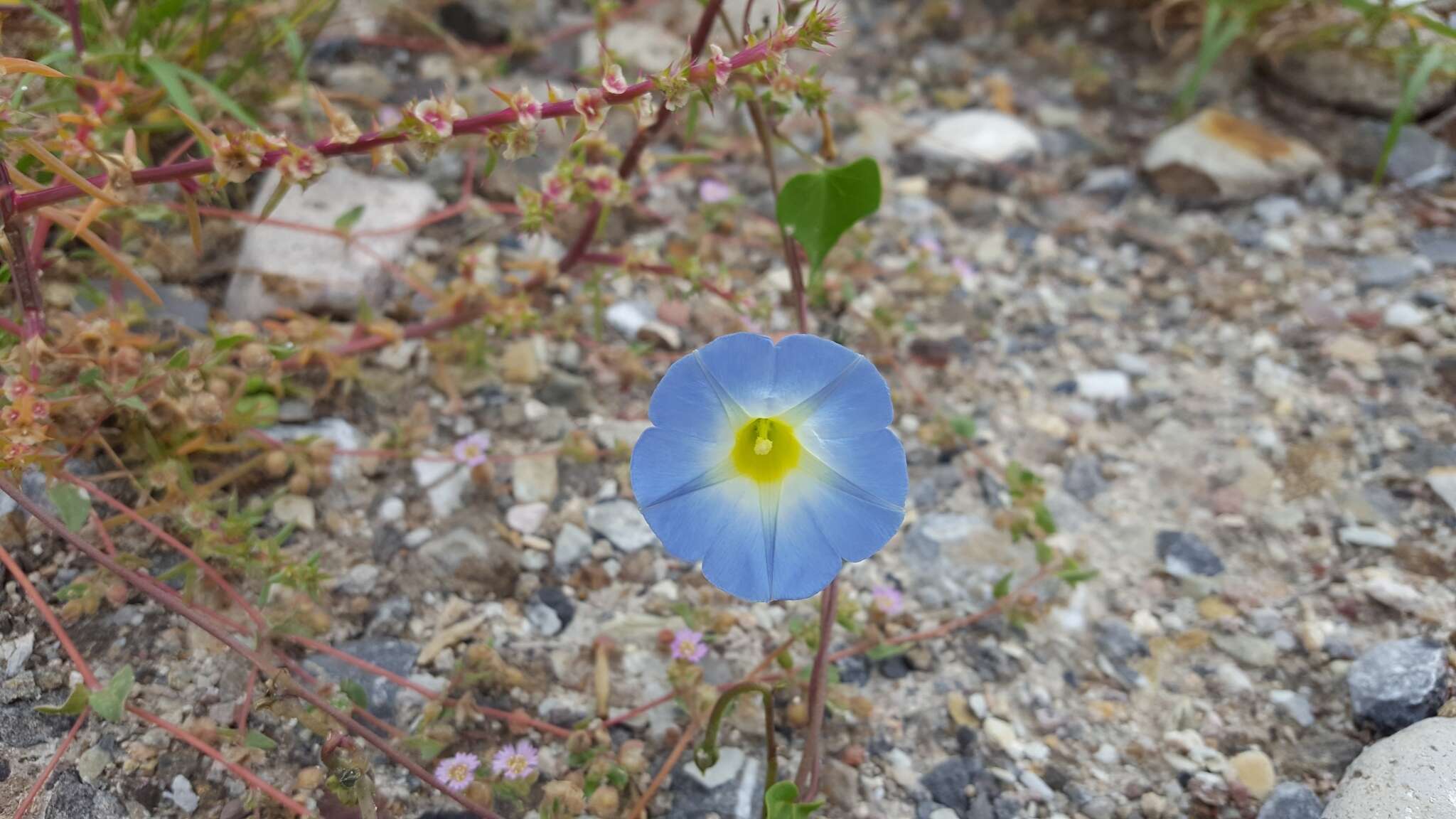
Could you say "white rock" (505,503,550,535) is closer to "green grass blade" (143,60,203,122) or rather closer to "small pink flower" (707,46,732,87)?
"green grass blade" (143,60,203,122)

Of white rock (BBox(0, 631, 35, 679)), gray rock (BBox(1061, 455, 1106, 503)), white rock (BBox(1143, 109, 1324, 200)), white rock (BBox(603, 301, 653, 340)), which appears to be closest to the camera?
white rock (BBox(0, 631, 35, 679))

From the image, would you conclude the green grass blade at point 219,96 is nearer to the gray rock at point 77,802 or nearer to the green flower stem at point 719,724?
the gray rock at point 77,802

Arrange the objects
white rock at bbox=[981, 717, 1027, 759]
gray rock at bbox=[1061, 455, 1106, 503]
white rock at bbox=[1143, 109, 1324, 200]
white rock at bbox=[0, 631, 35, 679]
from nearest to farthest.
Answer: white rock at bbox=[0, 631, 35, 679]
white rock at bbox=[981, 717, 1027, 759]
gray rock at bbox=[1061, 455, 1106, 503]
white rock at bbox=[1143, 109, 1324, 200]

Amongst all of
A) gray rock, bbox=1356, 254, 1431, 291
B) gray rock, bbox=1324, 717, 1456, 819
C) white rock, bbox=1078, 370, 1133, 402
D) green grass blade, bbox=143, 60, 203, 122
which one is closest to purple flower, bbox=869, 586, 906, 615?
gray rock, bbox=1324, 717, 1456, 819

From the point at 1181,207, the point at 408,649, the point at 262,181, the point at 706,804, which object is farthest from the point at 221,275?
the point at 1181,207

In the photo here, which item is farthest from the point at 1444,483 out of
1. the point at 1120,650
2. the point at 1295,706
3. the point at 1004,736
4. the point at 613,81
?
the point at 613,81

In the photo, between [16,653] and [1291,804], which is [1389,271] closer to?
[1291,804]

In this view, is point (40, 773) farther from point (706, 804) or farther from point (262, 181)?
point (262, 181)

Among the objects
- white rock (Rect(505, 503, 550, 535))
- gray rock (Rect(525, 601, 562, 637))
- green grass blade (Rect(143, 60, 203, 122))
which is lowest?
gray rock (Rect(525, 601, 562, 637))
